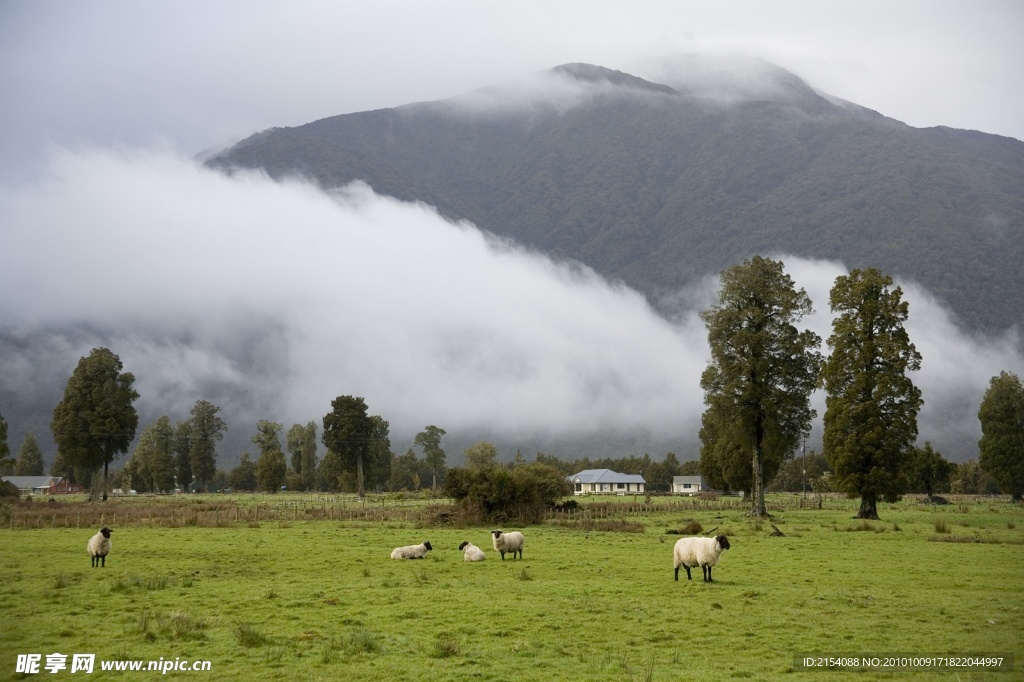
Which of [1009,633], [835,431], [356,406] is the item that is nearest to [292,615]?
[1009,633]

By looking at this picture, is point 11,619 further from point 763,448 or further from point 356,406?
point 356,406

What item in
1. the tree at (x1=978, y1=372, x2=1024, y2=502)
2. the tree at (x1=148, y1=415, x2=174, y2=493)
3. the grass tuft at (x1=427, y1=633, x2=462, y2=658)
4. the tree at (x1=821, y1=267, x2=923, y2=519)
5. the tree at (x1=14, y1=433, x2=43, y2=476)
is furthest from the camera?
the tree at (x1=14, y1=433, x2=43, y2=476)

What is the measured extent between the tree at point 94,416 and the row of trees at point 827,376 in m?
56.2

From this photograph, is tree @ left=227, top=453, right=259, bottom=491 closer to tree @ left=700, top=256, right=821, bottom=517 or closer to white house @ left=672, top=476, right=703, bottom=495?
white house @ left=672, top=476, right=703, bottom=495

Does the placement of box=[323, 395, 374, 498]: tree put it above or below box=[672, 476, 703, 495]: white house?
above

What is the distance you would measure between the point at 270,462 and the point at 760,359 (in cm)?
9246

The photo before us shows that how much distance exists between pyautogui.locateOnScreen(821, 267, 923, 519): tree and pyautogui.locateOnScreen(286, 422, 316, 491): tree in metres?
118

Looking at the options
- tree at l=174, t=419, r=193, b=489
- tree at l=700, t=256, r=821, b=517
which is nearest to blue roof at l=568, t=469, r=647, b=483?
tree at l=174, t=419, r=193, b=489

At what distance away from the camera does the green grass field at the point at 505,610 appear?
43.1ft

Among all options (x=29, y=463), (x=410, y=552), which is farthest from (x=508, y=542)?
(x=29, y=463)

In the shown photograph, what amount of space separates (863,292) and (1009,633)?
120 feet

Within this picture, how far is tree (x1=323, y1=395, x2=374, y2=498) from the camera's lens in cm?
10375

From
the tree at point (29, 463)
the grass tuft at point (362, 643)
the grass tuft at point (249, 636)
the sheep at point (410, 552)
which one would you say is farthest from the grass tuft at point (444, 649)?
the tree at point (29, 463)

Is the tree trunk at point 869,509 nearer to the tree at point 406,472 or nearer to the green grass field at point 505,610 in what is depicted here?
the green grass field at point 505,610
